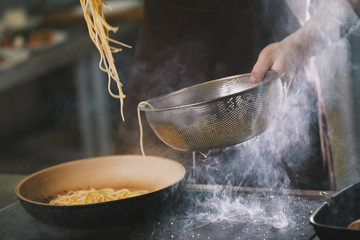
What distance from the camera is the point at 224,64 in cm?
216

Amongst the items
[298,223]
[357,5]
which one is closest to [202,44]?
[357,5]

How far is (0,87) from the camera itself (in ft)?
11.4

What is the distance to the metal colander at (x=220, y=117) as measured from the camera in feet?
4.75

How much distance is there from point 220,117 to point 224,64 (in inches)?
29.4

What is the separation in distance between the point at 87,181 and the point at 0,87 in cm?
197

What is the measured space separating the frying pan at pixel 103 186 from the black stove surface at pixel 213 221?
36 mm

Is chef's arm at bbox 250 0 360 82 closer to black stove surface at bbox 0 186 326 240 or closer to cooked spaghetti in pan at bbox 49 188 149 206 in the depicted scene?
black stove surface at bbox 0 186 326 240

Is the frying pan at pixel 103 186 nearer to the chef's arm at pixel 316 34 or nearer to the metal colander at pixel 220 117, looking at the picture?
the metal colander at pixel 220 117

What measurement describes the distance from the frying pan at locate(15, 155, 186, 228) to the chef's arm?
1.61ft

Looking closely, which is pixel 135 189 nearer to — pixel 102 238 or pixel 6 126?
pixel 102 238

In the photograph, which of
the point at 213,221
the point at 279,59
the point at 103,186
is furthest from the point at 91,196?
the point at 279,59

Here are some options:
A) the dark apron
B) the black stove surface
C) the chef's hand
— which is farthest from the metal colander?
the dark apron

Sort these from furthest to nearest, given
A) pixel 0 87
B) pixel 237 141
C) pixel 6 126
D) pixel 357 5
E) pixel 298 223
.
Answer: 1. pixel 6 126
2. pixel 0 87
3. pixel 357 5
4. pixel 237 141
5. pixel 298 223

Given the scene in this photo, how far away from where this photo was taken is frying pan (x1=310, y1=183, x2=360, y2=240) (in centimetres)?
112
